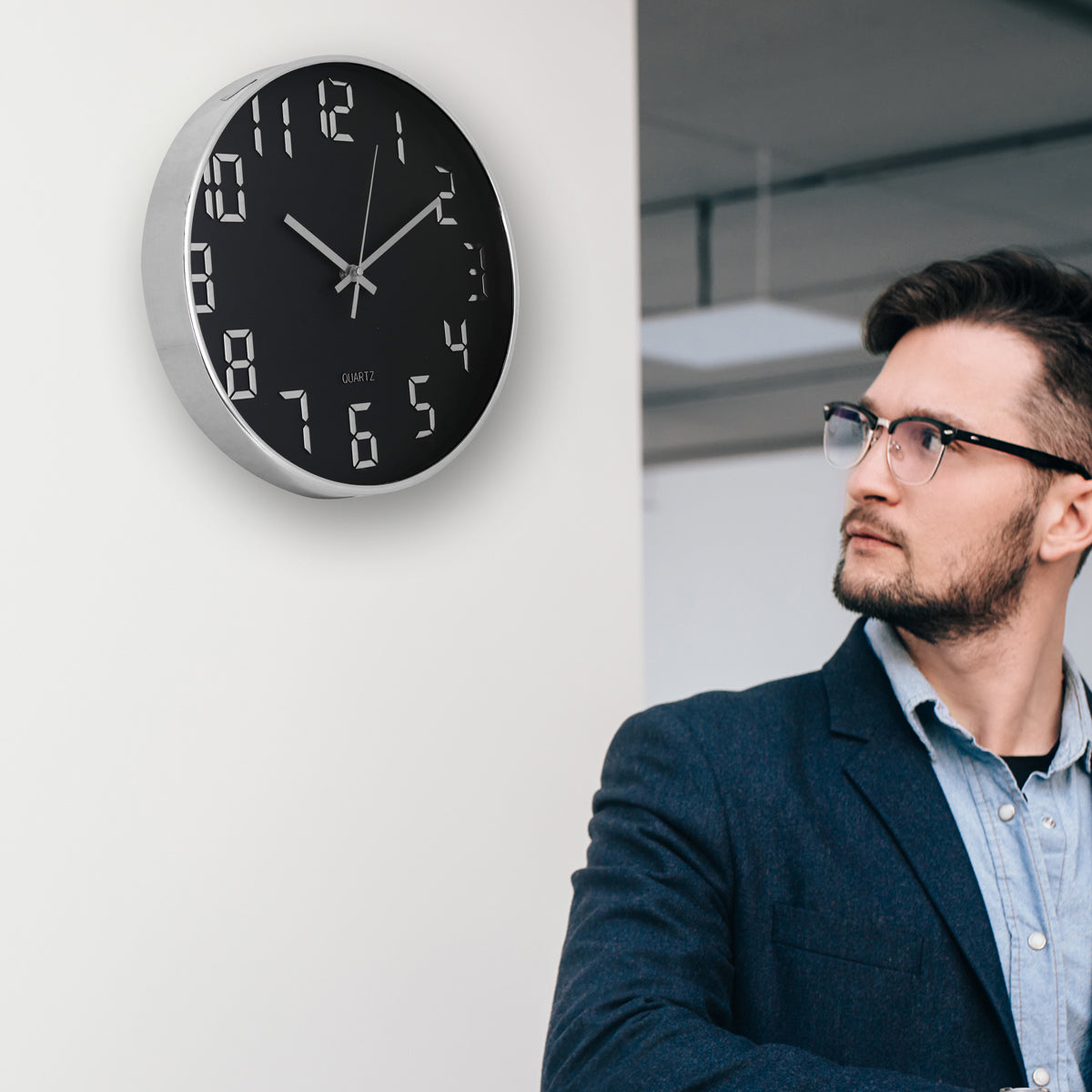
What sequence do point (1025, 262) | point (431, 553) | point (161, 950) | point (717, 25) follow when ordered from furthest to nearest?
point (717, 25)
point (431, 553)
point (1025, 262)
point (161, 950)

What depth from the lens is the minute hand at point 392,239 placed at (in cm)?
158

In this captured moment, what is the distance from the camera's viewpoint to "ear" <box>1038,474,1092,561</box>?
60.9 inches

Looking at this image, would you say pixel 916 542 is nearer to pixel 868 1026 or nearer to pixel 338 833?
pixel 868 1026

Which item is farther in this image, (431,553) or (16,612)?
(431,553)

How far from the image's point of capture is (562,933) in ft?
5.98

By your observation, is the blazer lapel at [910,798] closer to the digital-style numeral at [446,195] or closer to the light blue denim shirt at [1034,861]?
the light blue denim shirt at [1034,861]

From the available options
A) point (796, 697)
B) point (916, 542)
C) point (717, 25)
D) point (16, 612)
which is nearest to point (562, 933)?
point (796, 697)

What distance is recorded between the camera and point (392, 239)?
1629mm

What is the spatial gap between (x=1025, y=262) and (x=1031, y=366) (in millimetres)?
123

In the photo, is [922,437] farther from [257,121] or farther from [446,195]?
[257,121]

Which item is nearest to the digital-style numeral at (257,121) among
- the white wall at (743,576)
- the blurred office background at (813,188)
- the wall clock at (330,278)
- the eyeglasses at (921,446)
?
the wall clock at (330,278)

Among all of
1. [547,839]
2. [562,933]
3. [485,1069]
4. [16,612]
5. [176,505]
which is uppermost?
[176,505]

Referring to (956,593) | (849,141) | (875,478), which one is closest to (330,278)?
(875,478)

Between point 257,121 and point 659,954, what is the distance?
933 millimetres
